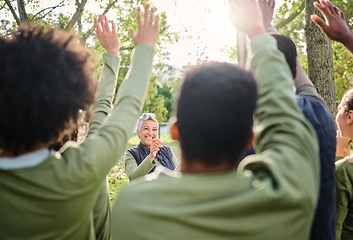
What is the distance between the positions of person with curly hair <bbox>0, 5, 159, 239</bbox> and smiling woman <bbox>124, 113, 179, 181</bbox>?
3.04 m

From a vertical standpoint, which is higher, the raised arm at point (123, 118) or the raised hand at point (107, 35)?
the raised hand at point (107, 35)

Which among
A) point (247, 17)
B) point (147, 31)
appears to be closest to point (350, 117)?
point (247, 17)

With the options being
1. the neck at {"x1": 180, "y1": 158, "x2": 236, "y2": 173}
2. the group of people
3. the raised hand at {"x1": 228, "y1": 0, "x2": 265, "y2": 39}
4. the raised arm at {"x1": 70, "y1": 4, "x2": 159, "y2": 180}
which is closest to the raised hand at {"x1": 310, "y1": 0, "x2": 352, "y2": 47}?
the group of people

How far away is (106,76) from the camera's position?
2.03 metres

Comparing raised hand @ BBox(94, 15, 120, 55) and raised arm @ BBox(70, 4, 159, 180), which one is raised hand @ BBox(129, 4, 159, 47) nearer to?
raised arm @ BBox(70, 4, 159, 180)

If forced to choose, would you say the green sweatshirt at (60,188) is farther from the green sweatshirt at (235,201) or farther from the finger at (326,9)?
the finger at (326,9)

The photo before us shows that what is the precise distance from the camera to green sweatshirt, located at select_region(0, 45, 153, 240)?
1.44m

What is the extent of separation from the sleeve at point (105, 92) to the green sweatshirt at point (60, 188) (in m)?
0.25

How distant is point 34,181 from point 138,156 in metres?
3.82

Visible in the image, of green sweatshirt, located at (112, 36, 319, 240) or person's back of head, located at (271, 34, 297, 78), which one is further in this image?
person's back of head, located at (271, 34, 297, 78)

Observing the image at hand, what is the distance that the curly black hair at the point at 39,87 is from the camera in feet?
4.66

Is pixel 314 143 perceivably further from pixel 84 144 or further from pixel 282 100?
pixel 84 144

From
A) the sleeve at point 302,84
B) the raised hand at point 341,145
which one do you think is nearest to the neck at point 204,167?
the sleeve at point 302,84

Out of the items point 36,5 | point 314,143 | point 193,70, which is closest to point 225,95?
point 193,70
